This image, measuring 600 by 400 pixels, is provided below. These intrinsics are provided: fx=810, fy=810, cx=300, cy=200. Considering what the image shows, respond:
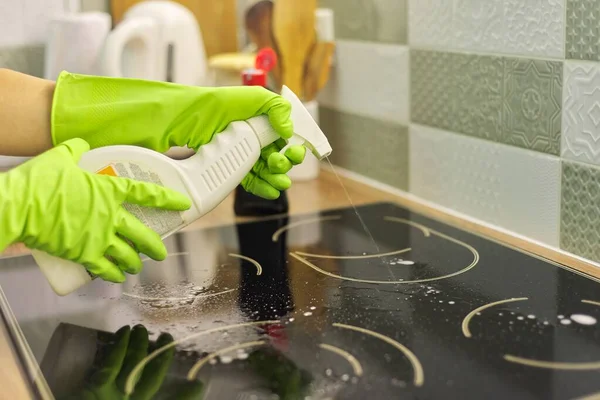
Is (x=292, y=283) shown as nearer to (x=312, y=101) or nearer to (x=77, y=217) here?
(x=77, y=217)

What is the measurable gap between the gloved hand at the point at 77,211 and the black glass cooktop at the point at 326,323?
8 cm

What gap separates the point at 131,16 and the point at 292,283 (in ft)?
2.10

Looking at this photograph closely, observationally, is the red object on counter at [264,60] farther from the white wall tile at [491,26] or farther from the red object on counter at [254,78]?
the white wall tile at [491,26]

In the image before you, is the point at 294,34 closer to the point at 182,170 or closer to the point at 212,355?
the point at 182,170

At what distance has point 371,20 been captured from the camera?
128cm

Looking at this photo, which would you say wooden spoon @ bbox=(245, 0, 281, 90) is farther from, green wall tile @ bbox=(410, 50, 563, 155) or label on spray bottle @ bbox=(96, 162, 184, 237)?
label on spray bottle @ bbox=(96, 162, 184, 237)

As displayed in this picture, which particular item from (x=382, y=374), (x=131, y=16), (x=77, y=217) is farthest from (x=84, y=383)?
(x=131, y=16)

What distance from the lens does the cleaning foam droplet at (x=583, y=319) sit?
0.75m

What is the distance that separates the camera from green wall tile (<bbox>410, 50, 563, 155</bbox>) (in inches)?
37.7

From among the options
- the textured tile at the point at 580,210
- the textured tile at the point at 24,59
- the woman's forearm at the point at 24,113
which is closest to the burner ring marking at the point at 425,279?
the textured tile at the point at 580,210

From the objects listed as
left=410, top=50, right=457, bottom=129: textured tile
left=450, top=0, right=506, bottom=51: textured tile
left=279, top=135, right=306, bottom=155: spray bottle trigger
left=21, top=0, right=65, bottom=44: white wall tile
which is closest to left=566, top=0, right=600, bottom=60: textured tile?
left=450, top=0, right=506, bottom=51: textured tile


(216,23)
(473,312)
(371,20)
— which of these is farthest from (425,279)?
(216,23)

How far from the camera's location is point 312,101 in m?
1.37

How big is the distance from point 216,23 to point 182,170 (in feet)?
2.37
